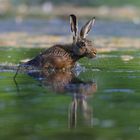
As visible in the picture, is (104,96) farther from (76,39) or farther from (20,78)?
(76,39)

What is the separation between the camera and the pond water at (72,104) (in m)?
6.41

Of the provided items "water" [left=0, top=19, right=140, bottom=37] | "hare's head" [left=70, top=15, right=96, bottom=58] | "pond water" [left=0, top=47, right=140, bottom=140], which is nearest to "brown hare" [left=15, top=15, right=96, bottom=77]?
"hare's head" [left=70, top=15, right=96, bottom=58]

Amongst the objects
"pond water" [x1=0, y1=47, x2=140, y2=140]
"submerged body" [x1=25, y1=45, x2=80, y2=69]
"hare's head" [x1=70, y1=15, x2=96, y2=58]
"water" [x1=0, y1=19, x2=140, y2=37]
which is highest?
"water" [x1=0, y1=19, x2=140, y2=37]

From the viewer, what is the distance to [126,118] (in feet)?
23.3

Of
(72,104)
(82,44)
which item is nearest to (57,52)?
(82,44)

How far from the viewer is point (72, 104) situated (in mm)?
7824

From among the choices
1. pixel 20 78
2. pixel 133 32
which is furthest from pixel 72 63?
pixel 133 32

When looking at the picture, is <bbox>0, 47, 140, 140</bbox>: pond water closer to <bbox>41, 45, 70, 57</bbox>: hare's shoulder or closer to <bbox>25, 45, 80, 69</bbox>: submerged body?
<bbox>25, 45, 80, 69</bbox>: submerged body

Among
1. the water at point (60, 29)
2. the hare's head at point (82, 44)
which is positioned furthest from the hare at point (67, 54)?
the water at point (60, 29)

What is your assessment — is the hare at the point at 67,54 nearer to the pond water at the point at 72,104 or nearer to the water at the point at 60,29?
the pond water at the point at 72,104

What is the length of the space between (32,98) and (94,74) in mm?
2899

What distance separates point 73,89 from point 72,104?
49.9 inches

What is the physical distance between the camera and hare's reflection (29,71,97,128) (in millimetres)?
7121

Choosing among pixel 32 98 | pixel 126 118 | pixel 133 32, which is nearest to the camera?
pixel 126 118
